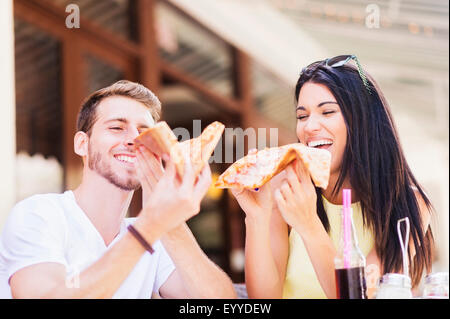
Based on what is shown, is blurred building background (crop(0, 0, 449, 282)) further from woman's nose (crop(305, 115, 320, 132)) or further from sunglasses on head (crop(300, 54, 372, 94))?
woman's nose (crop(305, 115, 320, 132))

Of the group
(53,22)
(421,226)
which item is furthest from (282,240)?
(53,22)

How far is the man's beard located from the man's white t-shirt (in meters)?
0.09

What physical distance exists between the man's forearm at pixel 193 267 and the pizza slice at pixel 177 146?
0.83 ft

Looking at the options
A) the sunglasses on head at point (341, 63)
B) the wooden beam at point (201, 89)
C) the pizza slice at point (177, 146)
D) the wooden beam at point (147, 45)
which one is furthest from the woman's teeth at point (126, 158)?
the wooden beam at point (201, 89)

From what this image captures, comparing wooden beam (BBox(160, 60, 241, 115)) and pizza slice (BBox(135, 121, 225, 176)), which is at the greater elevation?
wooden beam (BBox(160, 60, 241, 115))

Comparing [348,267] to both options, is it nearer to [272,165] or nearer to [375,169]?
[272,165]

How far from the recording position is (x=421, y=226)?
1490mm

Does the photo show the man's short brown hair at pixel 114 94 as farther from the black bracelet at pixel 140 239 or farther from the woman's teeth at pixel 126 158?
the black bracelet at pixel 140 239

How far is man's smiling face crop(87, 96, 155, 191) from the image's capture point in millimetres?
1391

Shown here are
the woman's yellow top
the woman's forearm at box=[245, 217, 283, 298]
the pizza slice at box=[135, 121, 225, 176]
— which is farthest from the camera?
the woman's yellow top

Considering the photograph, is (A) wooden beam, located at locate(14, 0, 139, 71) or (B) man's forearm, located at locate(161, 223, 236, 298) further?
(A) wooden beam, located at locate(14, 0, 139, 71)

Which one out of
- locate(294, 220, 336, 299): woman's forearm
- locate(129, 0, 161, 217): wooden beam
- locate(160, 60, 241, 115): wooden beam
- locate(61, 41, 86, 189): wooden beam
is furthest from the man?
locate(160, 60, 241, 115): wooden beam

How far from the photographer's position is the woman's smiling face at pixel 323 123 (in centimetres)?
148
